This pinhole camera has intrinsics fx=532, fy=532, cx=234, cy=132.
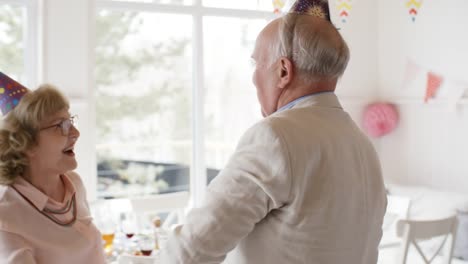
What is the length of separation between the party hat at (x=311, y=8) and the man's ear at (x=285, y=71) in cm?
13

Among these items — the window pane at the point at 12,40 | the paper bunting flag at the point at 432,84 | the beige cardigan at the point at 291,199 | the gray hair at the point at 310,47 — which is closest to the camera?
the beige cardigan at the point at 291,199

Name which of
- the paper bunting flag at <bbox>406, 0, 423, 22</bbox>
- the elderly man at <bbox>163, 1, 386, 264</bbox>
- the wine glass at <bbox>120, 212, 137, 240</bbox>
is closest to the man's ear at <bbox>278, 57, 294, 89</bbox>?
the elderly man at <bbox>163, 1, 386, 264</bbox>

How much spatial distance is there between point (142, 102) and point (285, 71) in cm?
326

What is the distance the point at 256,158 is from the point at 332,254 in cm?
28

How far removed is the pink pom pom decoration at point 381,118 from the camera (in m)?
4.75

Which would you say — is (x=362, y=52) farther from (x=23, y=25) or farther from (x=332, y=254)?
(x=332, y=254)

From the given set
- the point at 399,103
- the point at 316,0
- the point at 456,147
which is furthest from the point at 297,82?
the point at 399,103

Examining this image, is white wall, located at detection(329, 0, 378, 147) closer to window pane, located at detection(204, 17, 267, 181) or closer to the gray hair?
window pane, located at detection(204, 17, 267, 181)

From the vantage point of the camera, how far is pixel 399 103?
15.9ft

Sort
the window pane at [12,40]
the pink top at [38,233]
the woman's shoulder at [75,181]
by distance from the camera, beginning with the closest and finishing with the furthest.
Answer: the pink top at [38,233] → the woman's shoulder at [75,181] → the window pane at [12,40]

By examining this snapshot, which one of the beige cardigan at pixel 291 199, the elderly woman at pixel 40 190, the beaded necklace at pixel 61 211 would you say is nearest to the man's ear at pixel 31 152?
the elderly woman at pixel 40 190

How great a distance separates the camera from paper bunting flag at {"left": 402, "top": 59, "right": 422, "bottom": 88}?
4664 millimetres

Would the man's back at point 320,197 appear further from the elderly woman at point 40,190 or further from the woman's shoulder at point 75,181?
the woman's shoulder at point 75,181

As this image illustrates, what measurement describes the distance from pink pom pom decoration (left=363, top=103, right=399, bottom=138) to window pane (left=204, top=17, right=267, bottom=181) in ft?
3.46
